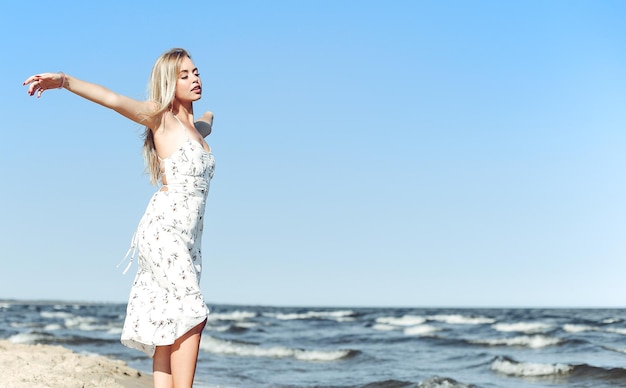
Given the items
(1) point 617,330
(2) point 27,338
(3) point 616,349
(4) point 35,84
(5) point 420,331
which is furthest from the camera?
(5) point 420,331

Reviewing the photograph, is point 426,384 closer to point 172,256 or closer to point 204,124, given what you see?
point 204,124

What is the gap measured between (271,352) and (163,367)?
12.5 meters

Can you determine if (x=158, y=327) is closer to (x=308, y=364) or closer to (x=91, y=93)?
(x=91, y=93)

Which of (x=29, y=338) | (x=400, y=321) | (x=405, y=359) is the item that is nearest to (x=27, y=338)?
(x=29, y=338)

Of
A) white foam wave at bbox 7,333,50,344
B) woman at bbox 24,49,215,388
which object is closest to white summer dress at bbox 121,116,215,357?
woman at bbox 24,49,215,388

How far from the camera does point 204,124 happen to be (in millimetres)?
4309

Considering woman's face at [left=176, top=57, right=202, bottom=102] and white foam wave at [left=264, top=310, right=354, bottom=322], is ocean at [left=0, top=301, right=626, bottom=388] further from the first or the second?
white foam wave at [left=264, top=310, right=354, bottom=322]

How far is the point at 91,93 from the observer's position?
3645 millimetres

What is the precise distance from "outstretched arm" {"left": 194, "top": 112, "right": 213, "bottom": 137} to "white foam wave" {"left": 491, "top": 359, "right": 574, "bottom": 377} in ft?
28.5

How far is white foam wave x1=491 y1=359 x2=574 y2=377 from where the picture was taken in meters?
11.9

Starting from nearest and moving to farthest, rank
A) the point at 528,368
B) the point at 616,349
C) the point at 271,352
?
the point at 528,368
the point at 616,349
the point at 271,352

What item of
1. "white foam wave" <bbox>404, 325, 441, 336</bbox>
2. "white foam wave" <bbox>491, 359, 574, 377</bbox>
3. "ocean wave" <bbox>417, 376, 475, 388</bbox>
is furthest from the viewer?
"white foam wave" <bbox>404, 325, 441, 336</bbox>

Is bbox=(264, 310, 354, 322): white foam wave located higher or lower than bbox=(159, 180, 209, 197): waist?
lower

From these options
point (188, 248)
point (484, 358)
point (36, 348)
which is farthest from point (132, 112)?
point (484, 358)
